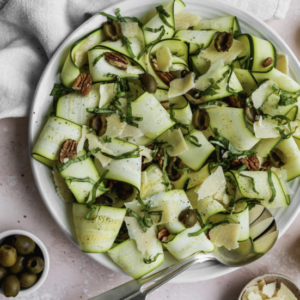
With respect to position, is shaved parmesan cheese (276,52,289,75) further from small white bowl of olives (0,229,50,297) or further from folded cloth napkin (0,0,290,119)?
small white bowl of olives (0,229,50,297)

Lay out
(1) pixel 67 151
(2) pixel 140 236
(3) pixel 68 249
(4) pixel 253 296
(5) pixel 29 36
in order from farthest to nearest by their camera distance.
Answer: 1. (4) pixel 253 296
2. (3) pixel 68 249
3. (5) pixel 29 36
4. (2) pixel 140 236
5. (1) pixel 67 151

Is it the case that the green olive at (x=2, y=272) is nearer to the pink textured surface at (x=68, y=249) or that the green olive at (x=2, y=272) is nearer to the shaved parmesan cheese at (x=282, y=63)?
the pink textured surface at (x=68, y=249)

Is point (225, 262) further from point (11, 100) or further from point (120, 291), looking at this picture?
point (11, 100)

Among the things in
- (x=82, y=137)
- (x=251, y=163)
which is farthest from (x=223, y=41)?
(x=82, y=137)

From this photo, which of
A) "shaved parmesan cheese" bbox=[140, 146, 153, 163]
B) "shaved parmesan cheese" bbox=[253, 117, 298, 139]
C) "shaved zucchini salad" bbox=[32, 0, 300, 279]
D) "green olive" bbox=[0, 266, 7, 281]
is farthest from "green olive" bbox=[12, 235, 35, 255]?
"shaved parmesan cheese" bbox=[253, 117, 298, 139]

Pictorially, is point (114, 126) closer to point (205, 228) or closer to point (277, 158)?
point (205, 228)

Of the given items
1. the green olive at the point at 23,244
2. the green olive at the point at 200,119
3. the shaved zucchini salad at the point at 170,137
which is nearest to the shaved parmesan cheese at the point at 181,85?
the shaved zucchini salad at the point at 170,137
